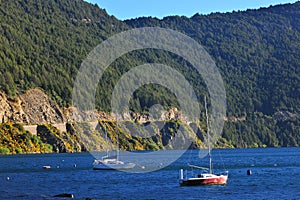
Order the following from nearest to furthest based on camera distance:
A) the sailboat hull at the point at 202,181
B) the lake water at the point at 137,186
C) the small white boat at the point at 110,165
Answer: the lake water at the point at 137,186 → the sailboat hull at the point at 202,181 → the small white boat at the point at 110,165

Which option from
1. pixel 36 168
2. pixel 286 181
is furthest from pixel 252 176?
pixel 36 168

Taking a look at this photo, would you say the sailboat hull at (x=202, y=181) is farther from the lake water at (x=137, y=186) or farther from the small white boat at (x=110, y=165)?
the small white boat at (x=110, y=165)

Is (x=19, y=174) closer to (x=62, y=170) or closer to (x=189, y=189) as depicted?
(x=62, y=170)

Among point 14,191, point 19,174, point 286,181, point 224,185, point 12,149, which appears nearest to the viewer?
point 14,191

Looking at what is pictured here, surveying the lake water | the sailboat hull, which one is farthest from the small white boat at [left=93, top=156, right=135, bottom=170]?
the sailboat hull

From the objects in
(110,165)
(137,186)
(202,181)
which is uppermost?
(110,165)

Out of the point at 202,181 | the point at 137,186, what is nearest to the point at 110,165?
the point at 137,186

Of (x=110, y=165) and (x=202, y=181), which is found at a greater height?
(x=110, y=165)

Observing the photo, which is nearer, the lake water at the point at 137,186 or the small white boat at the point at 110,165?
the lake water at the point at 137,186

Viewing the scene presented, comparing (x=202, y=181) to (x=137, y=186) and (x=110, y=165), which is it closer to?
(x=137, y=186)

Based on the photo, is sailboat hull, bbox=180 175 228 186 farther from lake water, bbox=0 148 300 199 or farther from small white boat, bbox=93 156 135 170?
small white boat, bbox=93 156 135 170

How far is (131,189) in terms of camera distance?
90688 millimetres

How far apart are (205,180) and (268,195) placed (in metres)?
12.3

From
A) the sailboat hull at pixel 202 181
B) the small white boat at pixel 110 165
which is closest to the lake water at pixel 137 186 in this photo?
the sailboat hull at pixel 202 181
